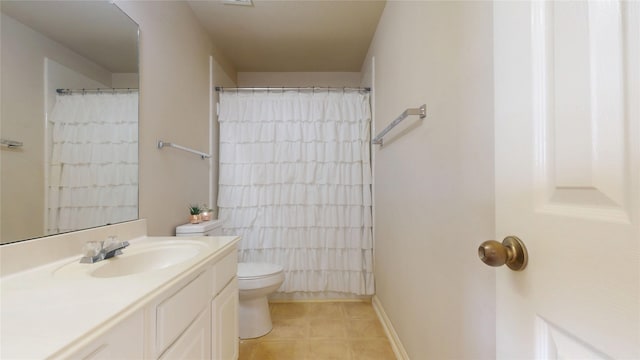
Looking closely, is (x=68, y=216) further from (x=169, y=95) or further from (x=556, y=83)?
(x=556, y=83)

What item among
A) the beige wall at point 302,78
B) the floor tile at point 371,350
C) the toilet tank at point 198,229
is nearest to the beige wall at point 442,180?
the floor tile at point 371,350

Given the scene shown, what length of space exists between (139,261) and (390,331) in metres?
1.55

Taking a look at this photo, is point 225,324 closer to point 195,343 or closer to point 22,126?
point 195,343

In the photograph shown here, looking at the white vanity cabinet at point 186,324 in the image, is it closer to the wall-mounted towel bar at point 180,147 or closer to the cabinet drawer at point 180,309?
the cabinet drawer at point 180,309

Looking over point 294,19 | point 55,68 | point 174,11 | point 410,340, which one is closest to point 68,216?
point 55,68

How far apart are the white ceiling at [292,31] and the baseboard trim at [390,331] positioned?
7.45 ft

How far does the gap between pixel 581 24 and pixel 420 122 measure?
0.93 meters

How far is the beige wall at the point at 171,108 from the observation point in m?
1.49

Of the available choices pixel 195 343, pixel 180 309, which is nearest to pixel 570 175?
pixel 180 309

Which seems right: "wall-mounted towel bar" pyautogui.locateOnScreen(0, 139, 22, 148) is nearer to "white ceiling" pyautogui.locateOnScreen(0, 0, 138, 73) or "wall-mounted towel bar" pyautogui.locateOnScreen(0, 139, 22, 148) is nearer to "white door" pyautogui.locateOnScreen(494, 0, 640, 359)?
"white ceiling" pyautogui.locateOnScreen(0, 0, 138, 73)

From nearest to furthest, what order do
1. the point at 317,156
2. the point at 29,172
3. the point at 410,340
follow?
the point at 29,172 → the point at 410,340 → the point at 317,156

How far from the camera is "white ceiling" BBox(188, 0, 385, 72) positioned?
200cm


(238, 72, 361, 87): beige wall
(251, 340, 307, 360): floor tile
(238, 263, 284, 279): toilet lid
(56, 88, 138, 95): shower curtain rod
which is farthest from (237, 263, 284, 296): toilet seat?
(238, 72, 361, 87): beige wall

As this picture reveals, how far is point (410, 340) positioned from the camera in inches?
55.9
